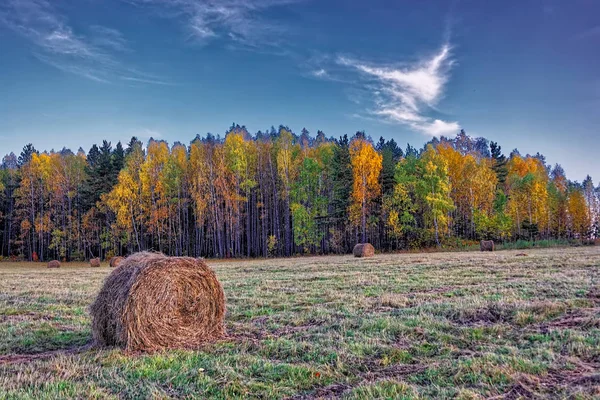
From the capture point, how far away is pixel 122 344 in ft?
24.4

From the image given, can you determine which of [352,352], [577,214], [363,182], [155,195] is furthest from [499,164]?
[352,352]

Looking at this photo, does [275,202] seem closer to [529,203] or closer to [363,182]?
[363,182]

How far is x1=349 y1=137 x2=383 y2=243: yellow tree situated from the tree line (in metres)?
0.12

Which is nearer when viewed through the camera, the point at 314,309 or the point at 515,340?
the point at 515,340

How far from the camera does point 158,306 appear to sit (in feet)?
26.0

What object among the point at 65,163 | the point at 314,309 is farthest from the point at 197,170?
the point at 314,309

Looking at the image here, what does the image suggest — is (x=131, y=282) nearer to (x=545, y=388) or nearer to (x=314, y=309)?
(x=314, y=309)

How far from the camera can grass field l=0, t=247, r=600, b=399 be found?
16.9 ft

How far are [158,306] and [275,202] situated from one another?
141 feet

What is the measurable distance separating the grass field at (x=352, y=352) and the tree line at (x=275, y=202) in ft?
118

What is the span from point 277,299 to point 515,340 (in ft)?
21.5

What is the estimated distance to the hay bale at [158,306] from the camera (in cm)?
750

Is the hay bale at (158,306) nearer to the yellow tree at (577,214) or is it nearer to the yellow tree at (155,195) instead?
the yellow tree at (155,195)

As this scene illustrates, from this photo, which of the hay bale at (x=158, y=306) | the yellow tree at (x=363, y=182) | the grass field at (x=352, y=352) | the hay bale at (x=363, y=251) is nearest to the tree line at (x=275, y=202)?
the yellow tree at (x=363, y=182)
